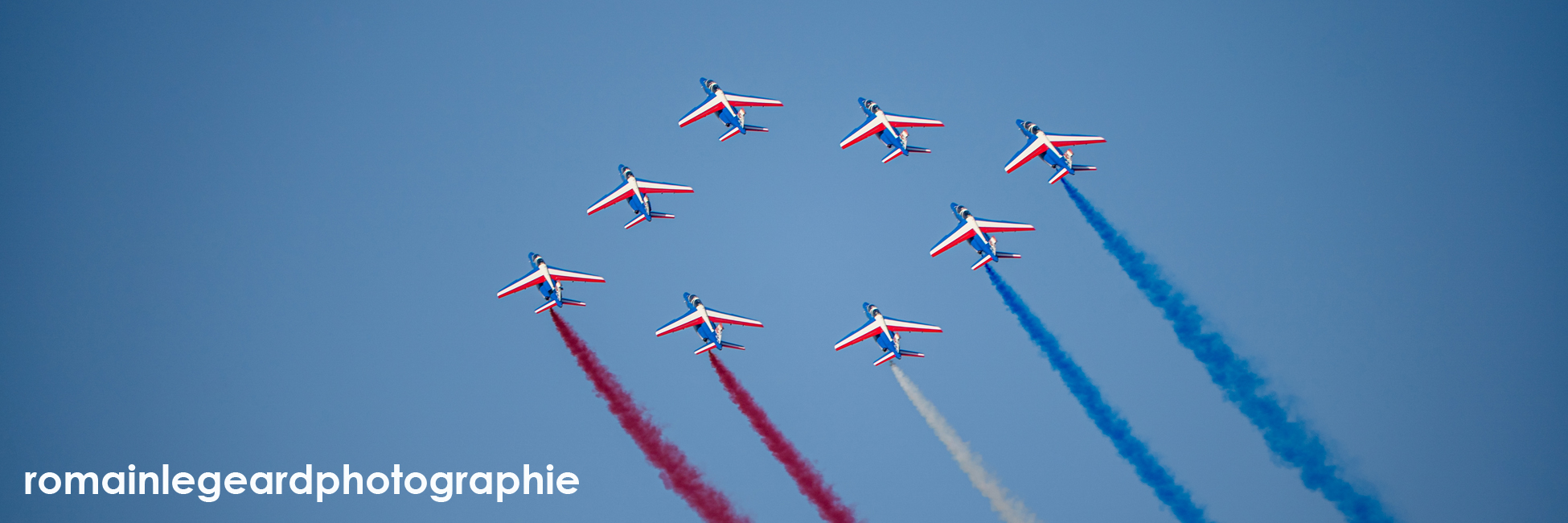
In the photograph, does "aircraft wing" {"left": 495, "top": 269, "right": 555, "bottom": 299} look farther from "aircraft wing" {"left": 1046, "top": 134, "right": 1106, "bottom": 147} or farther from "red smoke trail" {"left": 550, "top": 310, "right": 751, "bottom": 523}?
"aircraft wing" {"left": 1046, "top": 134, "right": 1106, "bottom": 147}

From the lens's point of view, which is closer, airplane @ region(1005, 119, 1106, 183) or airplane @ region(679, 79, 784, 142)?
airplane @ region(1005, 119, 1106, 183)

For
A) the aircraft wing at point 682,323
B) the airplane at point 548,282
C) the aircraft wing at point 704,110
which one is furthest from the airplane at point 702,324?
the aircraft wing at point 704,110

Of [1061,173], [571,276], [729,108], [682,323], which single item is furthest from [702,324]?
[1061,173]

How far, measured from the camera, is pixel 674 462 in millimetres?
52812

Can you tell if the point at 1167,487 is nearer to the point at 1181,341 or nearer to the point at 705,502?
the point at 1181,341

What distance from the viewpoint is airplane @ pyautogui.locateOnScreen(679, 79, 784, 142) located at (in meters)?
58.3

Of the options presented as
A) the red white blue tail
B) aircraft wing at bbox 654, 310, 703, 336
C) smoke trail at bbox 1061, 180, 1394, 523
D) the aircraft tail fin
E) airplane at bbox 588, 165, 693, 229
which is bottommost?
smoke trail at bbox 1061, 180, 1394, 523

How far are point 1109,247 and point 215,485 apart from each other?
63369 mm

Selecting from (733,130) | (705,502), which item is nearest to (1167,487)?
(705,502)

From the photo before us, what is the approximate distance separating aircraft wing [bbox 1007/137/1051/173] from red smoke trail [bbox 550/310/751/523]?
2264 cm

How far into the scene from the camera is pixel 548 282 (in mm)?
55344

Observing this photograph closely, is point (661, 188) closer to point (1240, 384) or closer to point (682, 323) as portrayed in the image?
point (682, 323)

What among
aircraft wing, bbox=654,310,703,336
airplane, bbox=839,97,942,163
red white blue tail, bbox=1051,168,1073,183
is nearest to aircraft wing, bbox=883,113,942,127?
airplane, bbox=839,97,942,163

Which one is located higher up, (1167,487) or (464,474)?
(464,474)
